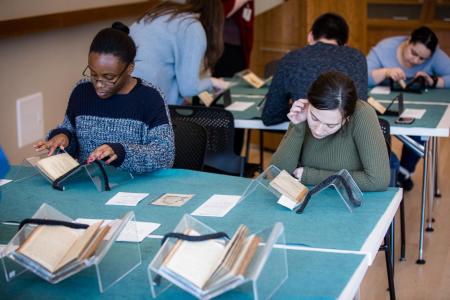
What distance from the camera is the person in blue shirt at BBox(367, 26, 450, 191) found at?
16.2 feet

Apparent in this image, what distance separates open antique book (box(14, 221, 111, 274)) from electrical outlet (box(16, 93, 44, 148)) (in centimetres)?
322

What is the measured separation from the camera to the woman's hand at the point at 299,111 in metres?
2.98

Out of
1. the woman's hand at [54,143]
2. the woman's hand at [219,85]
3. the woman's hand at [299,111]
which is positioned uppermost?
the woman's hand at [299,111]

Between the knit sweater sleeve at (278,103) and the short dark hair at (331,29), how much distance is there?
23 cm

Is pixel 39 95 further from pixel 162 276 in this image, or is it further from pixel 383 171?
pixel 162 276

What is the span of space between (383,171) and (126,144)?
3.04ft

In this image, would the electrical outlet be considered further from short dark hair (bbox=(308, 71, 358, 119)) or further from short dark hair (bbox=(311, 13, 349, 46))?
short dark hair (bbox=(308, 71, 358, 119))

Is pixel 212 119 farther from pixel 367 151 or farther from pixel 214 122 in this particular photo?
pixel 367 151

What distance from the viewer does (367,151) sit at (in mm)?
2881

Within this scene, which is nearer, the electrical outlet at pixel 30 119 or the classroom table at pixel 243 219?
the classroom table at pixel 243 219

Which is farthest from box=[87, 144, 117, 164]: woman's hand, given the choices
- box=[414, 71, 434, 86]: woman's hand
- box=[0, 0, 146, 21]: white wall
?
box=[414, 71, 434, 86]: woman's hand

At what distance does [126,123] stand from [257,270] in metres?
1.40

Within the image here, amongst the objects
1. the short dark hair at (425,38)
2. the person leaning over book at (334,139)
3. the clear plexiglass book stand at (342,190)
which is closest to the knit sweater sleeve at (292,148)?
the person leaning over book at (334,139)

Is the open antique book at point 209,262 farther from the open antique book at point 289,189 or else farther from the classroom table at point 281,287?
the open antique book at point 289,189
